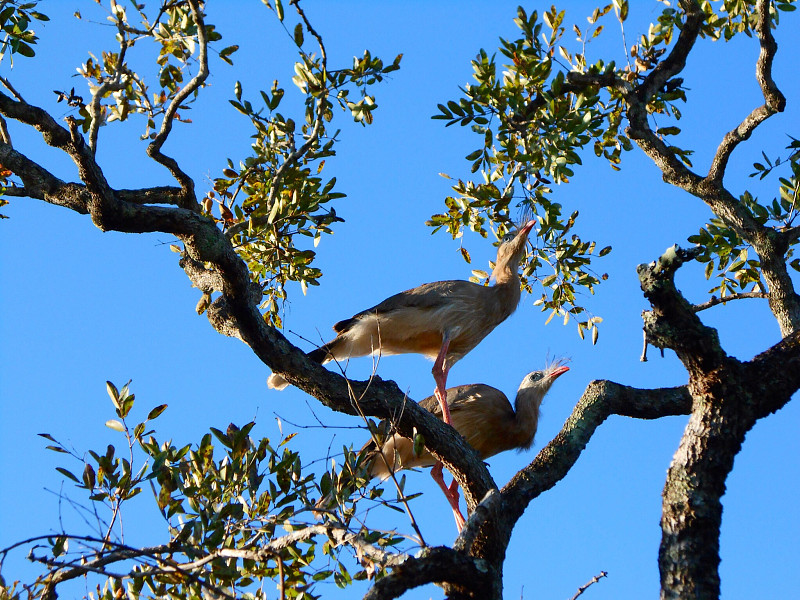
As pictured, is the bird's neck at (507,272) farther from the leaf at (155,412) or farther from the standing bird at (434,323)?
the leaf at (155,412)

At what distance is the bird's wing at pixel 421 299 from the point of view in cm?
592

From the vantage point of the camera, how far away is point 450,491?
5.70 meters

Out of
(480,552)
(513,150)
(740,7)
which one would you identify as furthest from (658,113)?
(480,552)

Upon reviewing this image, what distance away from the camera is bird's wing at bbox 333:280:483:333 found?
5922mm

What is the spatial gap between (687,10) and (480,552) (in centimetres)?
331

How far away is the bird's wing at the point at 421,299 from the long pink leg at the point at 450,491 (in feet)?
3.77

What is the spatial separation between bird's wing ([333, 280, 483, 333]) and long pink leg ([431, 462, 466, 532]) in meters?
1.15

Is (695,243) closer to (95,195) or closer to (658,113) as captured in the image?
(658,113)

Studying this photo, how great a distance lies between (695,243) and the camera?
15.4 ft

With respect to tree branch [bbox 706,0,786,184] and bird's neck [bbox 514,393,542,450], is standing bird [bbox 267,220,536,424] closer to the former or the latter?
bird's neck [bbox 514,393,542,450]

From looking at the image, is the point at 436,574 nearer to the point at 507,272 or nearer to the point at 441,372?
the point at 441,372

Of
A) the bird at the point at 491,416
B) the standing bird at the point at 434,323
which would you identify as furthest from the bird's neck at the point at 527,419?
the standing bird at the point at 434,323

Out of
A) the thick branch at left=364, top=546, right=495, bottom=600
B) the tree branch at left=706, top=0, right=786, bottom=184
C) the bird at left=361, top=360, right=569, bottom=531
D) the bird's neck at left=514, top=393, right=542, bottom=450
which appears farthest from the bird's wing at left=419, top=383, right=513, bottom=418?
the thick branch at left=364, top=546, right=495, bottom=600

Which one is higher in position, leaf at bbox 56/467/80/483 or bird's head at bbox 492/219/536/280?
bird's head at bbox 492/219/536/280
